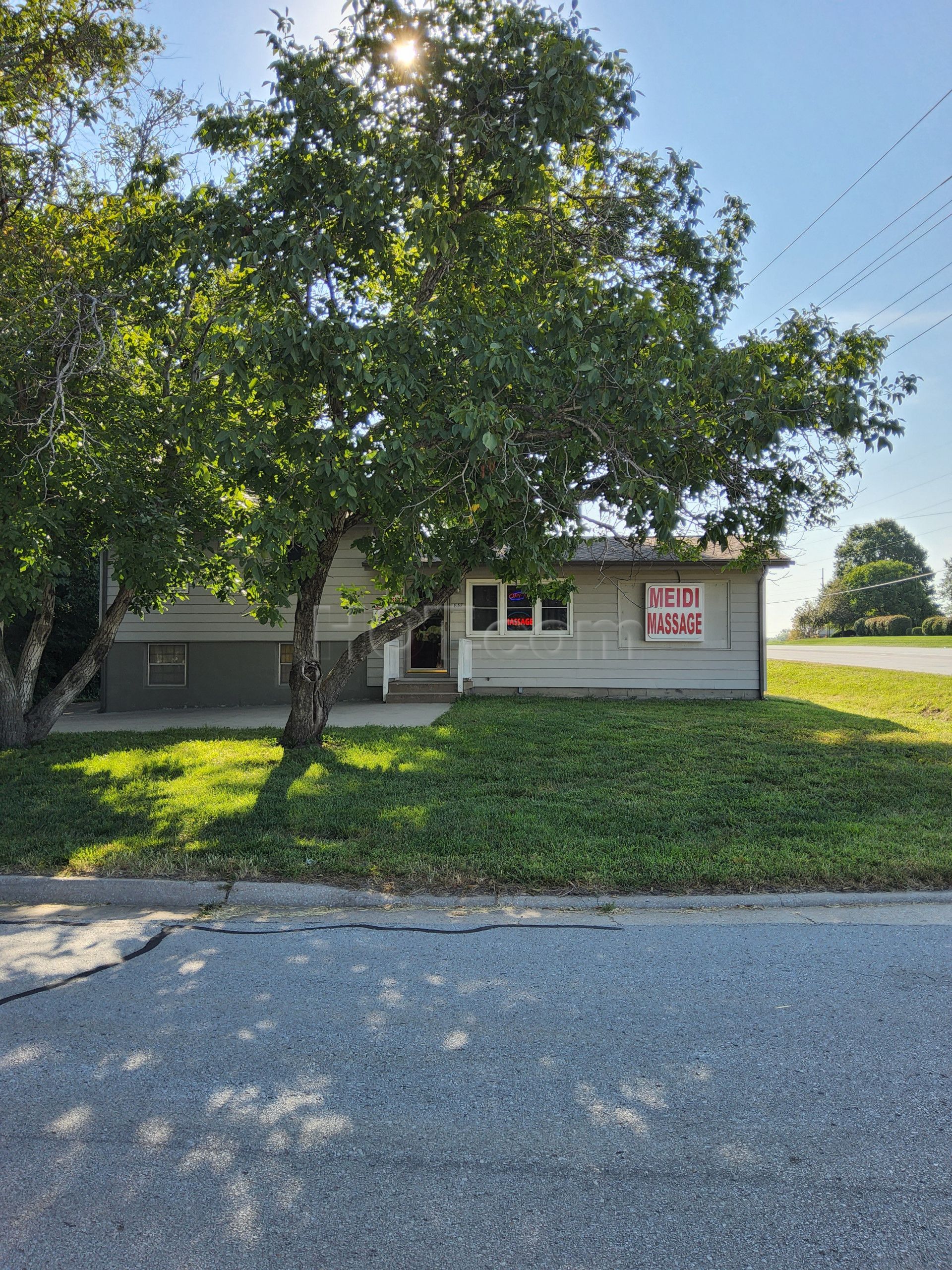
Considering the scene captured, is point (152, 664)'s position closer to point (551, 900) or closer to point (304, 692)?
point (304, 692)

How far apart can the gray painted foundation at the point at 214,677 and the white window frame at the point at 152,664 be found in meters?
0.03

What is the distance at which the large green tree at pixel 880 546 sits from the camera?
86.8 m

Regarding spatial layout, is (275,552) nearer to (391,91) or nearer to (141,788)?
(141,788)

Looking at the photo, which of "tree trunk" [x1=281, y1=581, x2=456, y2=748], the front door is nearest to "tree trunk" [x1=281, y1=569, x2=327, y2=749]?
"tree trunk" [x1=281, y1=581, x2=456, y2=748]

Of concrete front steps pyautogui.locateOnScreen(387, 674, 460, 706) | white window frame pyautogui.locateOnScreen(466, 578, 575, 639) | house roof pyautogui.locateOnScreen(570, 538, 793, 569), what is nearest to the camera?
house roof pyautogui.locateOnScreen(570, 538, 793, 569)

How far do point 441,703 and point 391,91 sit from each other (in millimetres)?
10546

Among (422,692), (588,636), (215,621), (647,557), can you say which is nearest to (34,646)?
(215,621)

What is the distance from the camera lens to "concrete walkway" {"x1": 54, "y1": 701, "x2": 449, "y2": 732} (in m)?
13.5

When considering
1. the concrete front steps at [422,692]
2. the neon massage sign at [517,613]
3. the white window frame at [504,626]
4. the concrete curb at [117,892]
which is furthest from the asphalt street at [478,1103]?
the neon massage sign at [517,613]

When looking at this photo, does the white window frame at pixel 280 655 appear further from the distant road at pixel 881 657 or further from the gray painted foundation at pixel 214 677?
the distant road at pixel 881 657

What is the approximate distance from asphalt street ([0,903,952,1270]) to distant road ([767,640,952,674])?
1888 centimetres

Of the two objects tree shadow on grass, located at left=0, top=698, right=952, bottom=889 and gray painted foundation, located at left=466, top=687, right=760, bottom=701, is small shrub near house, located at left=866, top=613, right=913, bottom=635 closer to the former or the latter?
gray painted foundation, located at left=466, top=687, right=760, bottom=701

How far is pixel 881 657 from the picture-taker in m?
29.0

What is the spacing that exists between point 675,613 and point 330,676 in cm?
889
